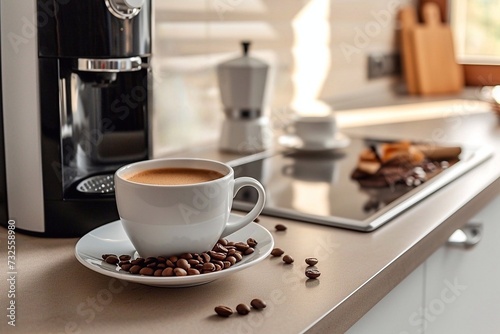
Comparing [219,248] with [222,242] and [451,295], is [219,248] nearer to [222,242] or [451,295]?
[222,242]

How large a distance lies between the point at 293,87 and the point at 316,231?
3.12 feet

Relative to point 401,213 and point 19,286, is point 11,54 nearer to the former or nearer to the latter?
point 19,286

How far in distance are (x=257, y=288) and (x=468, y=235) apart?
529 mm

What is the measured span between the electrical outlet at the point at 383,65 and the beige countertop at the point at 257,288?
130cm

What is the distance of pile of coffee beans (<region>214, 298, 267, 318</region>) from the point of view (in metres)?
0.69

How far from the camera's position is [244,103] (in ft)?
4.73

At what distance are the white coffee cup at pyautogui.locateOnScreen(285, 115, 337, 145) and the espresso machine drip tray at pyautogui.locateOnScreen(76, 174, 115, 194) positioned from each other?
63 centimetres

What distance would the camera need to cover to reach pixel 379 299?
2.65 ft

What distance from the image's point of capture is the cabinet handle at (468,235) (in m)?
1.09

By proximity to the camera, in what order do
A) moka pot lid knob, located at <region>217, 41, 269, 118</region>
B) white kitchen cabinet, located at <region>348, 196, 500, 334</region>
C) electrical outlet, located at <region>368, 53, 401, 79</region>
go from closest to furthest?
1. white kitchen cabinet, located at <region>348, 196, 500, 334</region>
2. moka pot lid knob, located at <region>217, 41, 269, 118</region>
3. electrical outlet, located at <region>368, 53, 401, 79</region>

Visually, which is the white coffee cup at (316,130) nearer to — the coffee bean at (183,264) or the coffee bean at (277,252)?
the coffee bean at (277,252)

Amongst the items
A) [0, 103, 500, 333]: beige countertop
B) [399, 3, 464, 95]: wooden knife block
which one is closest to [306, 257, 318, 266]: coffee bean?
[0, 103, 500, 333]: beige countertop

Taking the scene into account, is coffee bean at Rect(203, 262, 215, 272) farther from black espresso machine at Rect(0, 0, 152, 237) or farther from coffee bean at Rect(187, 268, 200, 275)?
black espresso machine at Rect(0, 0, 152, 237)

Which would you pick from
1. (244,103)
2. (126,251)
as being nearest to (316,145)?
(244,103)
